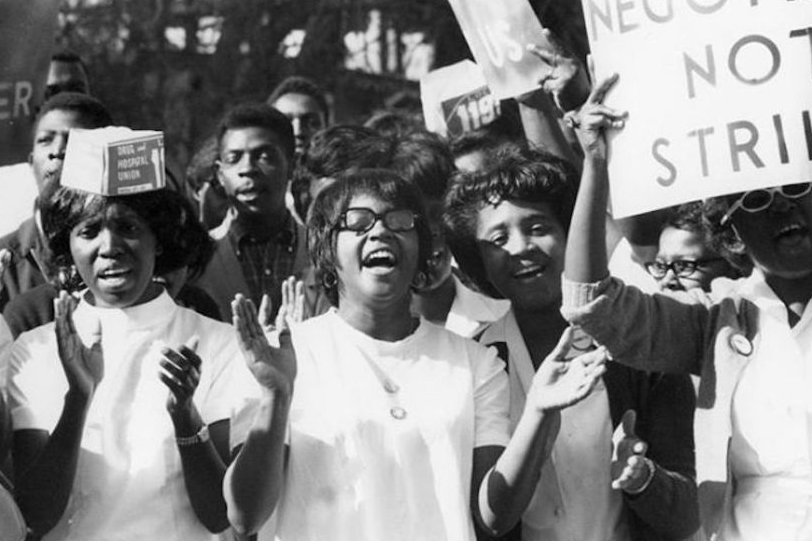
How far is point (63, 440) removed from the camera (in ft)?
14.4

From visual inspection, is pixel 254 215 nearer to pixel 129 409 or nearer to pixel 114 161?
pixel 114 161

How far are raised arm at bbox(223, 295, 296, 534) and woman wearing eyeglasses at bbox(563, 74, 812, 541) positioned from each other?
0.63m

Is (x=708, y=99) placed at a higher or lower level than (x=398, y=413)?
higher

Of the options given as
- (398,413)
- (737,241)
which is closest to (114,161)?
(398,413)

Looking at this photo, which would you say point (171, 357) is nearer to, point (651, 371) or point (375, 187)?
point (375, 187)

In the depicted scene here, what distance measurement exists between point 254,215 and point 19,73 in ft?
2.33

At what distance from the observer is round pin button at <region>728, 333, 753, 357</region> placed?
4.21 meters

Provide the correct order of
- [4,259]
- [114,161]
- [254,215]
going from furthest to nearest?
1. [254,215]
2. [4,259]
3. [114,161]

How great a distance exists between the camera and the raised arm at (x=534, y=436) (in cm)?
411

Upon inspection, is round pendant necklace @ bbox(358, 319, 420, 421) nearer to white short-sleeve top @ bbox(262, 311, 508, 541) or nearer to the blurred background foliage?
white short-sleeve top @ bbox(262, 311, 508, 541)

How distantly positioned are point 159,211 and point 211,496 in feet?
2.29

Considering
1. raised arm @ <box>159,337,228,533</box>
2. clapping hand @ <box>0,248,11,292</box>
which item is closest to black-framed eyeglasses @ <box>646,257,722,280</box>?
raised arm @ <box>159,337,228,533</box>

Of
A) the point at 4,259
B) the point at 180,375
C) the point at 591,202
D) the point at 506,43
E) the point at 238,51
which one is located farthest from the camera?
the point at 238,51

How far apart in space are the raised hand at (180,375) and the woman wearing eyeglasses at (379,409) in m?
0.15
